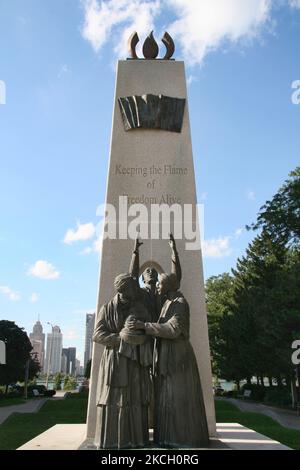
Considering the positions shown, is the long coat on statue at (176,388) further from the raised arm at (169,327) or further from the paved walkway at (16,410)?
the paved walkway at (16,410)

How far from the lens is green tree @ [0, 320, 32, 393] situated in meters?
38.3

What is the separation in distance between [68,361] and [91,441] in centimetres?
18636

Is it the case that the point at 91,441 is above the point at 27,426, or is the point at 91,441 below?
above

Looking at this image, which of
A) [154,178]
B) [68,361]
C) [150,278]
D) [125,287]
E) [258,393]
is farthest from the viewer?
[68,361]

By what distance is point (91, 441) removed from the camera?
829 cm

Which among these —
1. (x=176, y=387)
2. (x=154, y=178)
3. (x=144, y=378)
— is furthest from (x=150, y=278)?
(x=154, y=178)

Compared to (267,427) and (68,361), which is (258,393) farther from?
→ (68,361)

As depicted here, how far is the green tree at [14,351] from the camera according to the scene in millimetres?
38281

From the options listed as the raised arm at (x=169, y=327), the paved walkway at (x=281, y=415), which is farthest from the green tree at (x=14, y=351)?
the raised arm at (x=169, y=327)

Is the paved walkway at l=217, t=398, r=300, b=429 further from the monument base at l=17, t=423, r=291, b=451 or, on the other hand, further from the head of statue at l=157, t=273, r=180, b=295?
the head of statue at l=157, t=273, r=180, b=295

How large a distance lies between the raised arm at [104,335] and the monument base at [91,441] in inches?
64.1
